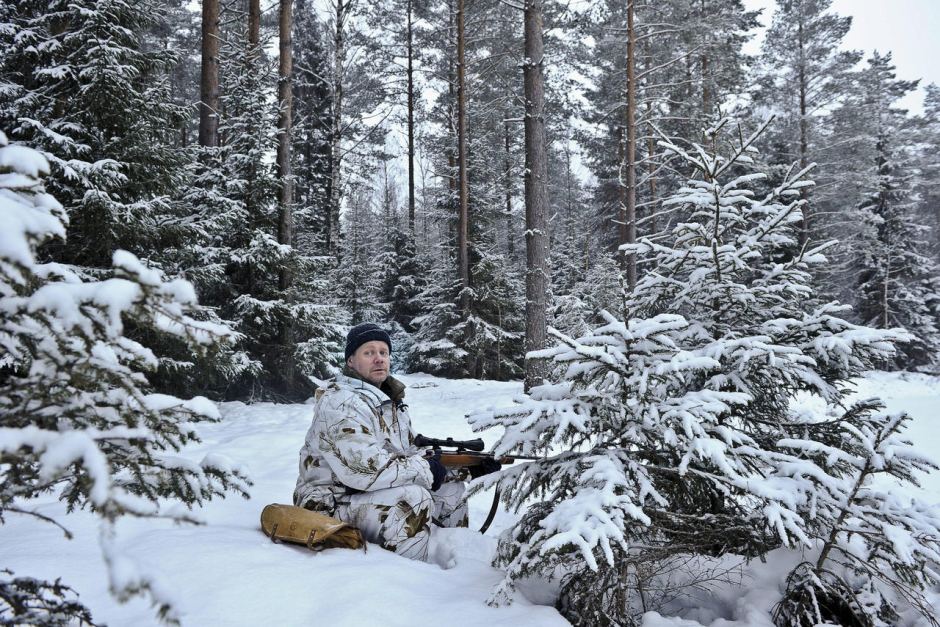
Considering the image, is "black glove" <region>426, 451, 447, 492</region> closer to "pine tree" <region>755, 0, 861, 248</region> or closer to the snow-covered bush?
the snow-covered bush

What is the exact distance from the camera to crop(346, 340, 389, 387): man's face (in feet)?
10.9

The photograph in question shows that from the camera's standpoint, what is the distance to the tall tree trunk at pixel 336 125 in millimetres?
16562

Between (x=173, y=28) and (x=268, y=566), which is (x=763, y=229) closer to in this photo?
(x=268, y=566)

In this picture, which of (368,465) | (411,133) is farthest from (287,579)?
(411,133)

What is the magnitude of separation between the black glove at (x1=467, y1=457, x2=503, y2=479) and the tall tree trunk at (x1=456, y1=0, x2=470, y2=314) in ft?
38.0

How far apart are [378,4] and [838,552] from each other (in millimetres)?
20066

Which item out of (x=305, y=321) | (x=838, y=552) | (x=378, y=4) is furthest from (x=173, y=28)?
(x=838, y=552)

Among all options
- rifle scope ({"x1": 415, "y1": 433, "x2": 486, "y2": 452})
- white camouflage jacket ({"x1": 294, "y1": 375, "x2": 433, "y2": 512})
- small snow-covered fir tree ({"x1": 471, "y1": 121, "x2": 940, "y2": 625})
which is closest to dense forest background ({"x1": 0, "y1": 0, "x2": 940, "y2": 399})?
small snow-covered fir tree ({"x1": 471, "y1": 121, "x2": 940, "y2": 625})

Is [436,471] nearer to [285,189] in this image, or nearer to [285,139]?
[285,189]

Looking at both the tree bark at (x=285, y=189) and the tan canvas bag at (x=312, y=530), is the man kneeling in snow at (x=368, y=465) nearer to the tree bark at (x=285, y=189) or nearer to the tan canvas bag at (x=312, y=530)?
the tan canvas bag at (x=312, y=530)

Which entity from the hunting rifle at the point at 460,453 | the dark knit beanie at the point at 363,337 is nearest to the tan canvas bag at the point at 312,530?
the hunting rifle at the point at 460,453

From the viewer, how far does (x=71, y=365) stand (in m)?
1.14

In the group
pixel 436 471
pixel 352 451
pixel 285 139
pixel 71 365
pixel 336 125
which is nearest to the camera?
pixel 71 365

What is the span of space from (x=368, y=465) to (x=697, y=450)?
1.72 metres
